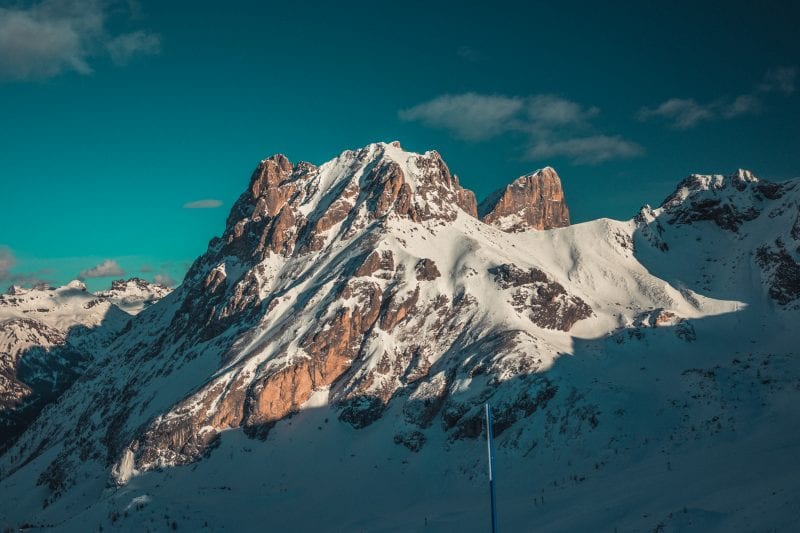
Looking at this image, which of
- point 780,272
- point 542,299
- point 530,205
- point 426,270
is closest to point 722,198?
point 780,272

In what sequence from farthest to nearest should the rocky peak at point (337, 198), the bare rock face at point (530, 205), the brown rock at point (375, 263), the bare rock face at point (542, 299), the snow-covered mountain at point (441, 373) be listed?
1. the bare rock face at point (530, 205)
2. the rocky peak at point (337, 198)
3. the brown rock at point (375, 263)
4. the bare rock face at point (542, 299)
5. the snow-covered mountain at point (441, 373)

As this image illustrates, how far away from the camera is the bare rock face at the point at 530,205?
133750 millimetres

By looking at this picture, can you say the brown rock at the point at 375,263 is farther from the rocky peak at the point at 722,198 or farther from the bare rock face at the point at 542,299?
the rocky peak at the point at 722,198

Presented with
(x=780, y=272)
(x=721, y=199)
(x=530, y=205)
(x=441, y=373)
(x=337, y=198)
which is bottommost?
(x=441, y=373)

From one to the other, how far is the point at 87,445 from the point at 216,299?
1289 inches

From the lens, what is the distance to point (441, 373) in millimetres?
79188

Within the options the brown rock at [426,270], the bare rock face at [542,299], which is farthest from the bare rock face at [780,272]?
the brown rock at [426,270]

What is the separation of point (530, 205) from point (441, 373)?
67808mm

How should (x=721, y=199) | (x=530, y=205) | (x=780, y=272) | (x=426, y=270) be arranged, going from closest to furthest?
(x=780, y=272)
(x=426, y=270)
(x=721, y=199)
(x=530, y=205)

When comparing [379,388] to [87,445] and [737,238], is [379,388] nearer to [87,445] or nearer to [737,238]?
[87,445]

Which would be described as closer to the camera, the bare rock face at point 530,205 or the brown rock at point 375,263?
the brown rock at point 375,263

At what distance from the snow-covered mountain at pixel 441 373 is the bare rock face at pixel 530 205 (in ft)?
1.58

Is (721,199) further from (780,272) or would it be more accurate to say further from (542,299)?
(542,299)

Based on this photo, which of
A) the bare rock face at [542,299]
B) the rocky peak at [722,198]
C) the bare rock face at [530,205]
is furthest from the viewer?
the bare rock face at [530,205]
